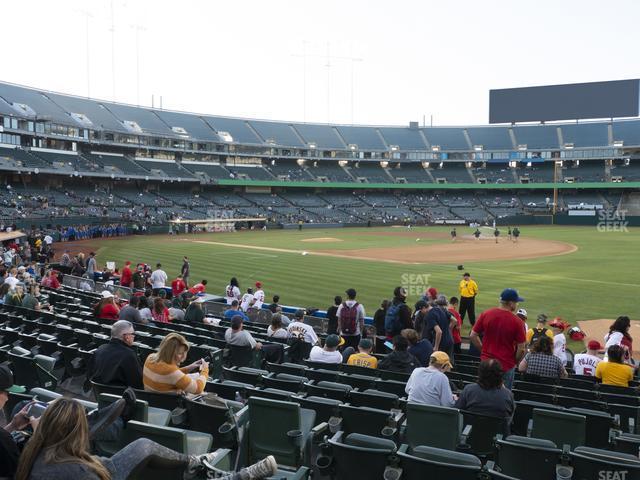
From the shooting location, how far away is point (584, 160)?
9400 centimetres

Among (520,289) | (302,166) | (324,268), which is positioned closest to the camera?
(520,289)

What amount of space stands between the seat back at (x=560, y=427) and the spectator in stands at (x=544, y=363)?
2.73 m

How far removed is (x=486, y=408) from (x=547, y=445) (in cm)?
113

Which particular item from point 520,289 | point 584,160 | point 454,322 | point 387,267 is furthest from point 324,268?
point 584,160

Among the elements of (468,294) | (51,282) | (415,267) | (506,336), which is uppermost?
(506,336)

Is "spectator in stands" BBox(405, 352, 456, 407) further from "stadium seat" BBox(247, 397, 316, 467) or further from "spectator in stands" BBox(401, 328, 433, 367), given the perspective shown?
"spectator in stands" BBox(401, 328, 433, 367)

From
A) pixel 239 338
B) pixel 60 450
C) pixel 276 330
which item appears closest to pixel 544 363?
pixel 239 338

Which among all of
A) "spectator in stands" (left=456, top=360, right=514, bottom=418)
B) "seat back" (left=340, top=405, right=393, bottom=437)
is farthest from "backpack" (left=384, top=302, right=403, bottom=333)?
"seat back" (left=340, top=405, right=393, bottom=437)

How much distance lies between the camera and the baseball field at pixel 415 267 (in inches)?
888

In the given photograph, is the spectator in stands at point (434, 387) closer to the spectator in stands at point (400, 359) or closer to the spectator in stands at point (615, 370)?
the spectator in stands at point (400, 359)

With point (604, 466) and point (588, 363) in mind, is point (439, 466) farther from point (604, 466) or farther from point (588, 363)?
point (588, 363)

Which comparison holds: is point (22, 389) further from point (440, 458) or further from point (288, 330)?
point (288, 330)

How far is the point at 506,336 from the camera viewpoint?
26.4 feet

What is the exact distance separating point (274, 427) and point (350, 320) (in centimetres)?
737
